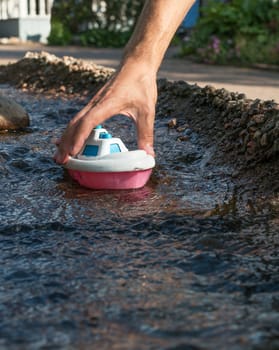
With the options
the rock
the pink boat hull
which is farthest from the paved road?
the pink boat hull

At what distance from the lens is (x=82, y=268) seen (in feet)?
8.18

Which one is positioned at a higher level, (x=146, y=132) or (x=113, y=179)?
(x=146, y=132)

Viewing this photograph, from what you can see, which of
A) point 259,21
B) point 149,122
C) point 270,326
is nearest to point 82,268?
point 270,326

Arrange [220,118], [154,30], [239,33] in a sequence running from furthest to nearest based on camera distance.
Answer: [239,33] < [220,118] < [154,30]

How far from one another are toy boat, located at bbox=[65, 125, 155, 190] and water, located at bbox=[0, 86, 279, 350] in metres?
0.06

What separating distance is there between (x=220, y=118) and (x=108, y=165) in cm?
168

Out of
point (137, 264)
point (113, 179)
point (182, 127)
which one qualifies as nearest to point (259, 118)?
point (182, 127)

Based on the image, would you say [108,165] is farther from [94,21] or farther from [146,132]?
[94,21]

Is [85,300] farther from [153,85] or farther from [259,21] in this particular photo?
[259,21]

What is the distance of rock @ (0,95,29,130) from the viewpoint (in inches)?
205

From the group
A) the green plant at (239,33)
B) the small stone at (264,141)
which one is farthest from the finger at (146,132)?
the green plant at (239,33)

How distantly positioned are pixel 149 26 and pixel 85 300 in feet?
4.88

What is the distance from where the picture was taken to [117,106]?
3.23 metres

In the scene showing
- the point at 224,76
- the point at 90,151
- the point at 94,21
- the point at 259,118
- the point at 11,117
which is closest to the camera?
the point at 90,151
